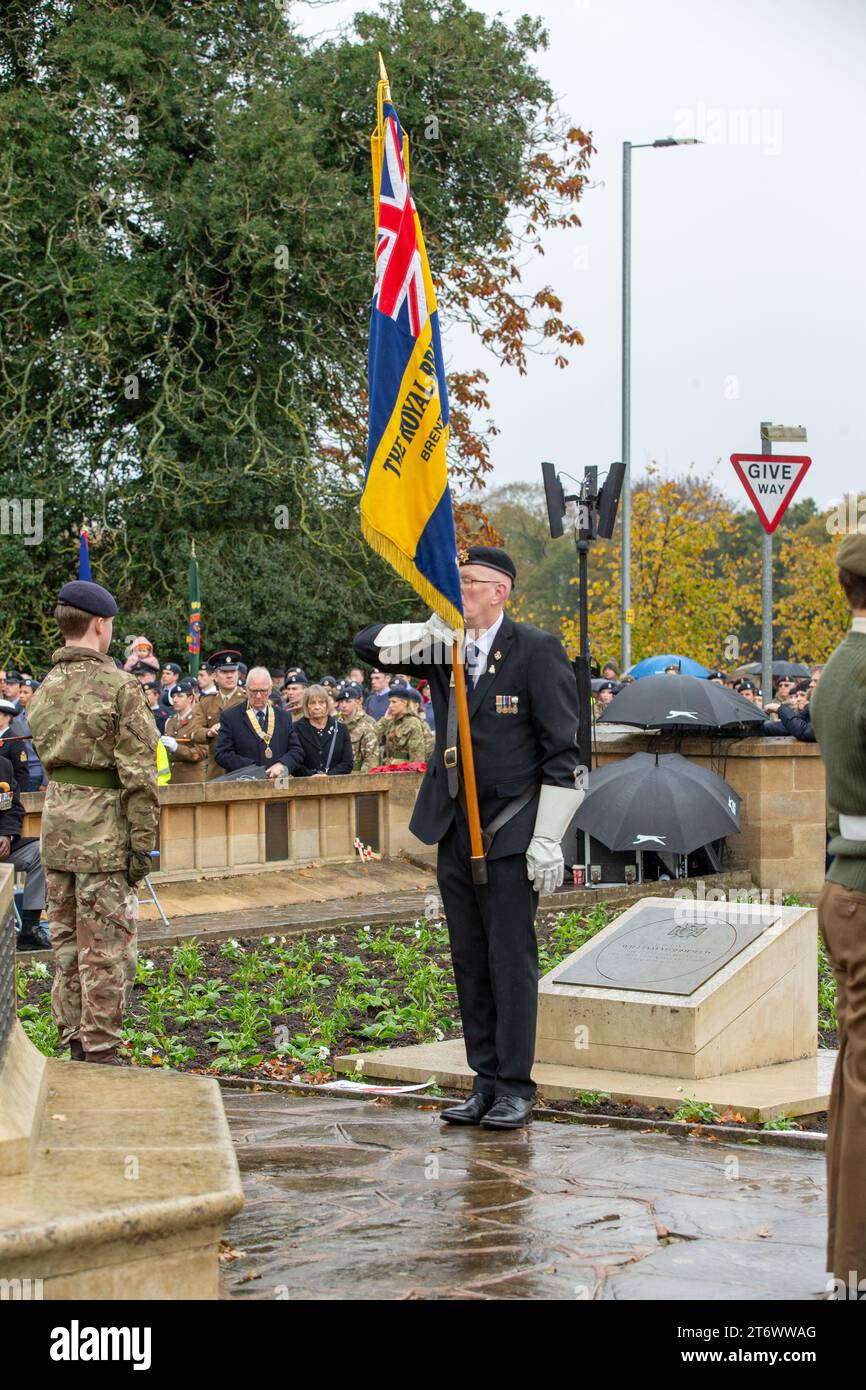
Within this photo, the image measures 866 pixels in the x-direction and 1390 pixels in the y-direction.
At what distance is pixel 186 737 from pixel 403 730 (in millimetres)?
2068

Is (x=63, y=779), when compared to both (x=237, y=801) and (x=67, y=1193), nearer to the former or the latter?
(x=67, y=1193)

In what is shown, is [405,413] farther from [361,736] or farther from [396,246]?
[361,736]

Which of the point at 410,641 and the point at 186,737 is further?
the point at 186,737

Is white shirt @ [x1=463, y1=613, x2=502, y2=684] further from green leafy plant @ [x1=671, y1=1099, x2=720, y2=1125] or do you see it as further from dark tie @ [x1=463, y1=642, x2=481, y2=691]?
green leafy plant @ [x1=671, y1=1099, x2=720, y2=1125]

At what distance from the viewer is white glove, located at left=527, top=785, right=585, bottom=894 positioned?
20.9ft

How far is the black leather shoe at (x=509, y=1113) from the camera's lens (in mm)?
6406

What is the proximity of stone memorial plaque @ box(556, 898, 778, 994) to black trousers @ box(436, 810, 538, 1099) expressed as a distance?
3.98 feet

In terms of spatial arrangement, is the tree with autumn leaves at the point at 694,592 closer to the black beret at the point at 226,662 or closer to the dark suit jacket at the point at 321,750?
the black beret at the point at 226,662

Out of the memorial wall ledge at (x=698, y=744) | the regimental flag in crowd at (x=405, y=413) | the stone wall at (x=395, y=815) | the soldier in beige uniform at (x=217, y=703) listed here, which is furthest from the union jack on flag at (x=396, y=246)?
the memorial wall ledge at (x=698, y=744)

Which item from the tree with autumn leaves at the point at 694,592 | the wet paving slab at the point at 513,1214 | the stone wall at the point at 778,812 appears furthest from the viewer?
the tree with autumn leaves at the point at 694,592

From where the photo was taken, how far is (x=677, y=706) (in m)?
15.3

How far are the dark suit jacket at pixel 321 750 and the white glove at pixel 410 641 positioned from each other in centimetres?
869

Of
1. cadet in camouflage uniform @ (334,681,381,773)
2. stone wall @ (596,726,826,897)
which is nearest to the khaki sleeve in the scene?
cadet in camouflage uniform @ (334,681,381,773)

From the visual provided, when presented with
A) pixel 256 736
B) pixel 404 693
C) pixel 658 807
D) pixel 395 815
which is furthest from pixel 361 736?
pixel 658 807
